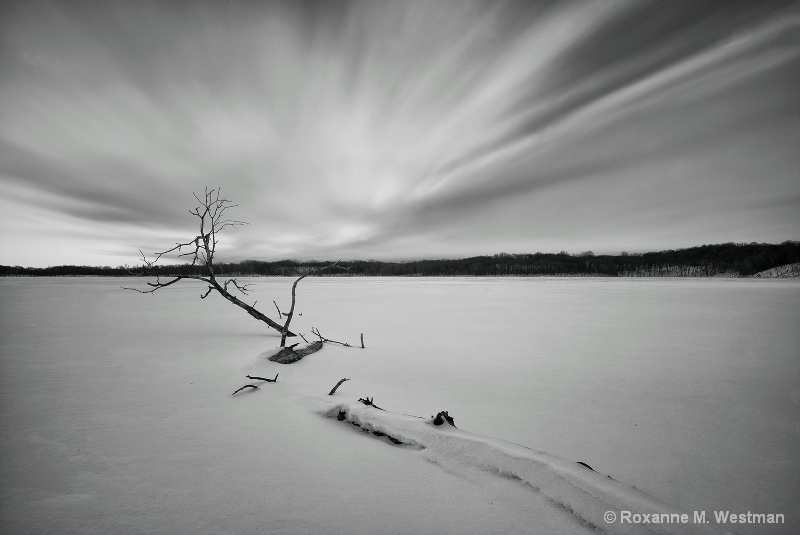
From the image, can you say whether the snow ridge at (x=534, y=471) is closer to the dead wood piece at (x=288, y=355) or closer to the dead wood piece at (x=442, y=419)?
the dead wood piece at (x=442, y=419)

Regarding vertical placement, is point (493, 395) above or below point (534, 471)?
below

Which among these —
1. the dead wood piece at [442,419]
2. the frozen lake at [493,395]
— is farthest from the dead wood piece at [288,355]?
the dead wood piece at [442,419]

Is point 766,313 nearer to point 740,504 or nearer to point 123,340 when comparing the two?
point 740,504

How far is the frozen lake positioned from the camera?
115 inches

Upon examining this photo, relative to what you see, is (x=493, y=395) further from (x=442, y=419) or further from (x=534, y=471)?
(x=534, y=471)

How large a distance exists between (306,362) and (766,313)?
18.5 meters

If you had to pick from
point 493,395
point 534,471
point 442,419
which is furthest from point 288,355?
point 534,471

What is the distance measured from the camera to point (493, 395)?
5.05m

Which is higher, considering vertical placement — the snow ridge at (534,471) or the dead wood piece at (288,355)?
the snow ridge at (534,471)

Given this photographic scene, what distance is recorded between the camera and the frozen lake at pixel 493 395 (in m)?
2.92

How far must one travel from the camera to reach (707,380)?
18.7 ft

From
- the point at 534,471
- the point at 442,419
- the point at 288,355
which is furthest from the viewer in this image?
the point at 288,355

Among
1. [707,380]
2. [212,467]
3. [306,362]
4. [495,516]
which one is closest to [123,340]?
[306,362]

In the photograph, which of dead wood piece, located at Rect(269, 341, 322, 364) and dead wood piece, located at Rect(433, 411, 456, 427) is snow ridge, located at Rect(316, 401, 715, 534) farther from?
dead wood piece, located at Rect(269, 341, 322, 364)
